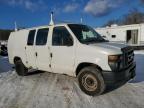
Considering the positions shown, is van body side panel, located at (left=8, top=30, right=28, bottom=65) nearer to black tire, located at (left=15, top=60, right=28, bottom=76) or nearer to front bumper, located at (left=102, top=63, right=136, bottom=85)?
black tire, located at (left=15, top=60, right=28, bottom=76)

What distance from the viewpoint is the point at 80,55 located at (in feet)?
22.1

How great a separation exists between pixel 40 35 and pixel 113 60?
326 cm

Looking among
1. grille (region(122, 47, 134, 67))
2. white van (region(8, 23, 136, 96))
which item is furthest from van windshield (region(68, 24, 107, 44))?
grille (region(122, 47, 134, 67))

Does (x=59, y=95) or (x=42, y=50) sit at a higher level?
(x=42, y=50)

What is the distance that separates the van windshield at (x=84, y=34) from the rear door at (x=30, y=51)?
1985mm

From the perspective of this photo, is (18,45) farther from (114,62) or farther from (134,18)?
(134,18)

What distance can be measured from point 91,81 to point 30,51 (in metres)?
3.10

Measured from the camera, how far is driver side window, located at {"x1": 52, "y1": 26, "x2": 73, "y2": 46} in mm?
7038

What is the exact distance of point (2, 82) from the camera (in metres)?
8.59

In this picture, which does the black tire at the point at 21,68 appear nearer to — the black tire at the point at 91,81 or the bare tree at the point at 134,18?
the black tire at the point at 91,81

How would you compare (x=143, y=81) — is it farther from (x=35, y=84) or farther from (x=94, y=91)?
(x=35, y=84)

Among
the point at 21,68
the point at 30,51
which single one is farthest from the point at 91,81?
the point at 21,68

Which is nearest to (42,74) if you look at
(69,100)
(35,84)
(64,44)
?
(35,84)

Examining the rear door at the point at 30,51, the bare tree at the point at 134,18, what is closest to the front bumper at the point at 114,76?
the rear door at the point at 30,51
